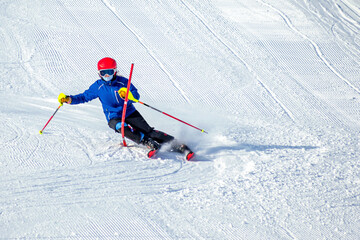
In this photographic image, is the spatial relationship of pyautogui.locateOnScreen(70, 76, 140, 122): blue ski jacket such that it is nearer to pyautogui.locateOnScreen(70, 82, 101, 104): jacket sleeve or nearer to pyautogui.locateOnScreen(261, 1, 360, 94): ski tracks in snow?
pyautogui.locateOnScreen(70, 82, 101, 104): jacket sleeve

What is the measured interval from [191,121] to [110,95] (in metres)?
1.56

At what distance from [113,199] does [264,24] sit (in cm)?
695

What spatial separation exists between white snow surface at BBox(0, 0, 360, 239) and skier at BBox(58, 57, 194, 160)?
198 mm

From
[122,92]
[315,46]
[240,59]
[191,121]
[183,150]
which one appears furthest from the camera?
[315,46]

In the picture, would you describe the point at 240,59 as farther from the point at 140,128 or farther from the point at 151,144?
the point at 151,144

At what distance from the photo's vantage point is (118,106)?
5562mm

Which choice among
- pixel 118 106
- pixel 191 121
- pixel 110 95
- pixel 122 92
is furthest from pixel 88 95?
pixel 191 121

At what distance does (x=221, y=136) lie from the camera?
5965 mm

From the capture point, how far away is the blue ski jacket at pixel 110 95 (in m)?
5.45

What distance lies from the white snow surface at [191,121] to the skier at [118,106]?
0.65 feet

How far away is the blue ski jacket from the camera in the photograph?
17.9 ft

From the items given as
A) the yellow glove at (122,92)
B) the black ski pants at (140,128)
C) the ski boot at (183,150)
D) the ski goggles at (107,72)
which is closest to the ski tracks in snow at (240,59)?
the ski boot at (183,150)

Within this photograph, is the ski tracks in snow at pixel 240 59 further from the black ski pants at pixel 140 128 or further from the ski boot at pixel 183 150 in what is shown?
the black ski pants at pixel 140 128

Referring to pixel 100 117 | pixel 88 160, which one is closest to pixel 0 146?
pixel 88 160
